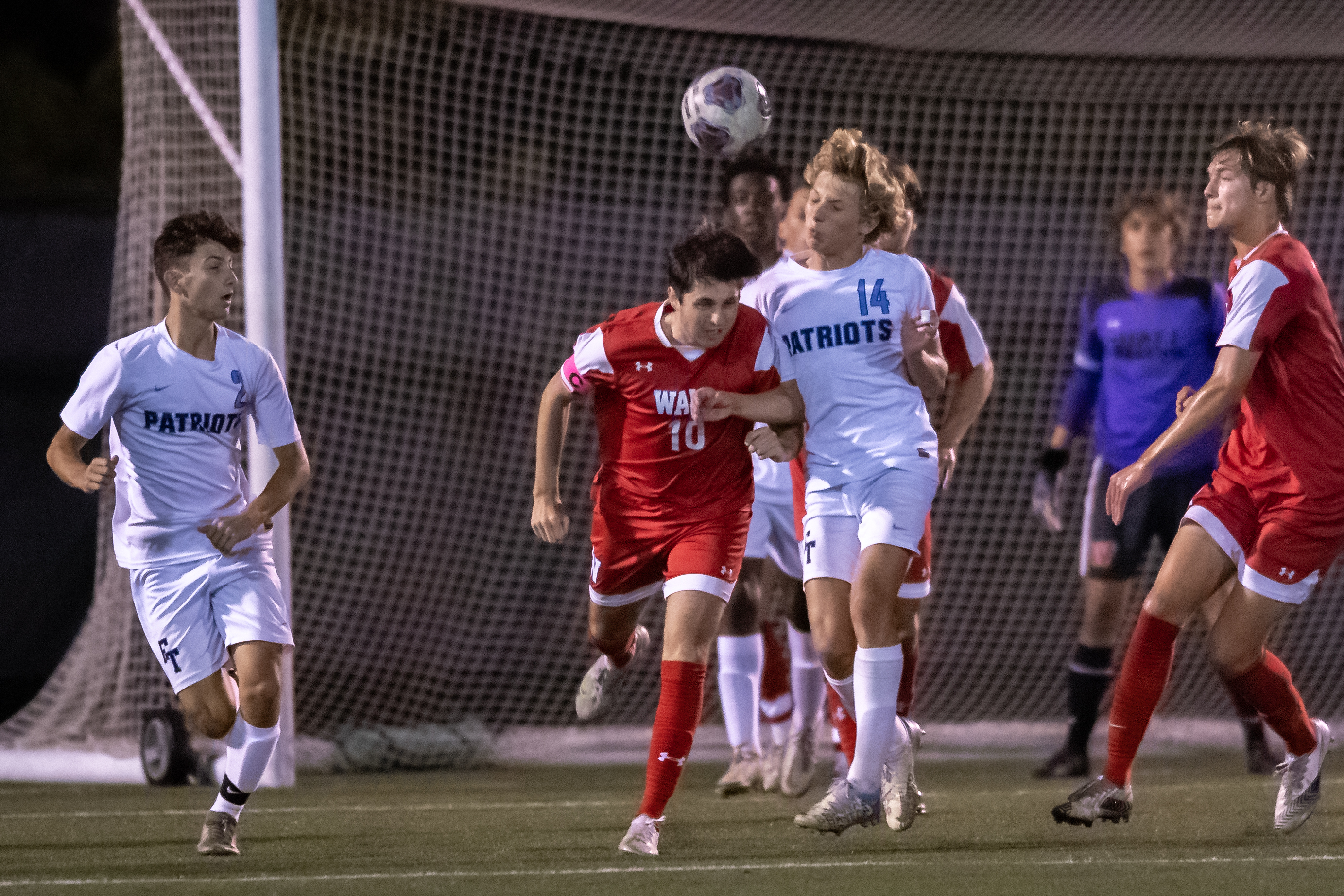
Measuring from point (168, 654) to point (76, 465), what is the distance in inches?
21.4

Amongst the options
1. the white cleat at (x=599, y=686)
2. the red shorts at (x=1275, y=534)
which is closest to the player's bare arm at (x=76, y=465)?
the white cleat at (x=599, y=686)

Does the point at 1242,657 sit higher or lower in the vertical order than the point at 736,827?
higher

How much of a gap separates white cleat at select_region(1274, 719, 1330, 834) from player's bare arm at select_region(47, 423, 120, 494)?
9.77ft

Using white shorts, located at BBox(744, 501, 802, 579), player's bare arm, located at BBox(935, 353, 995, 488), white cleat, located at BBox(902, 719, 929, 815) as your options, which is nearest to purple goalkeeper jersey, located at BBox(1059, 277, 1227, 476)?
white shorts, located at BBox(744, 501, 802, 579)

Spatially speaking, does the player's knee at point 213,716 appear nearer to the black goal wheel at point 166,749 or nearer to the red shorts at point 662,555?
the red shorts at point 662,555

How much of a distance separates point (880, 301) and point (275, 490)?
161 cm

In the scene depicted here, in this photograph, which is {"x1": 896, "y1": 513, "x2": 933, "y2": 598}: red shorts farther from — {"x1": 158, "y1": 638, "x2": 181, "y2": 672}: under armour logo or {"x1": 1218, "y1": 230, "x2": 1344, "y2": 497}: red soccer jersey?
{"x1": 158, "y1": 638, "x2": 181, "y2": 672}: under armour logo

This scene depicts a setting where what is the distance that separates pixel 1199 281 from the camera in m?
6.16

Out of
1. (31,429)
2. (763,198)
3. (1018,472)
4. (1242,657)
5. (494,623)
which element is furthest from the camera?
(1018,472)

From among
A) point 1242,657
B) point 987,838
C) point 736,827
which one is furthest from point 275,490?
point 1242,657

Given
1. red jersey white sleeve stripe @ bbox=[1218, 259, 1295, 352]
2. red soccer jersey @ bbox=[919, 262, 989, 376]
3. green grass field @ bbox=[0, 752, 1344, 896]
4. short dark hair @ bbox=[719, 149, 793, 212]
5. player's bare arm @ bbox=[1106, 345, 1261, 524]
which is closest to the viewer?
green grass field @ bbox=[0, 752, 1344, 896]

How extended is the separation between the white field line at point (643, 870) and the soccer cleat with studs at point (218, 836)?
0.38 meters

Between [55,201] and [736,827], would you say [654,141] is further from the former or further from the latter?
[736,827]

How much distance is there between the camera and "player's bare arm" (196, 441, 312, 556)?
173 inches
